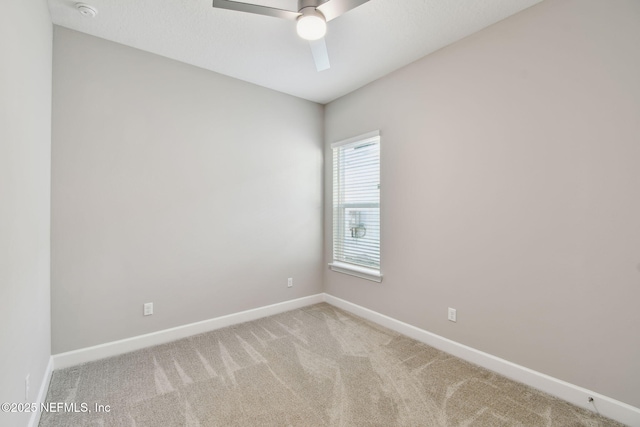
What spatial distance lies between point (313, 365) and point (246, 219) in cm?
171

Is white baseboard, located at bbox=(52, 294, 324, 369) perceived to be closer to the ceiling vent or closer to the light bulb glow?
the ceiling vent

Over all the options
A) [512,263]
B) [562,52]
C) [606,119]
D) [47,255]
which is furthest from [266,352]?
[562,52]

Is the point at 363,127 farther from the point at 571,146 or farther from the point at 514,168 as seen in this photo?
the point at 571,146

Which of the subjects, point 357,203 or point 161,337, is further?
point 357,203

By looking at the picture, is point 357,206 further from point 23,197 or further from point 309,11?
point 23,197

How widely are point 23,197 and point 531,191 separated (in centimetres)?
317

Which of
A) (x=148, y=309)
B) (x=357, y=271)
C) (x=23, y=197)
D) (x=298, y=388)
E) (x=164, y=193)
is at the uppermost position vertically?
(x=164, y=193)

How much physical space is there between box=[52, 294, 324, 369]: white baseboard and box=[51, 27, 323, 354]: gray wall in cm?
6

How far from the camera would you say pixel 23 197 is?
1551 millimetres

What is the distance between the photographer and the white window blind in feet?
11.0

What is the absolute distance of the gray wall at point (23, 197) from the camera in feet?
4.13

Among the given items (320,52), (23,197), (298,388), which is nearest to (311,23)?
(320,52)

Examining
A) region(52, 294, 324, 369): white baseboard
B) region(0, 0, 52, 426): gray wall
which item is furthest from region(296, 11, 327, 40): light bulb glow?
region(52, 294, 324, 369): white baseboard

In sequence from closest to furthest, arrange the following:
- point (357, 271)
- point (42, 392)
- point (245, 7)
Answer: point (245, 7)
point (42, 392)
point (357, 271)
